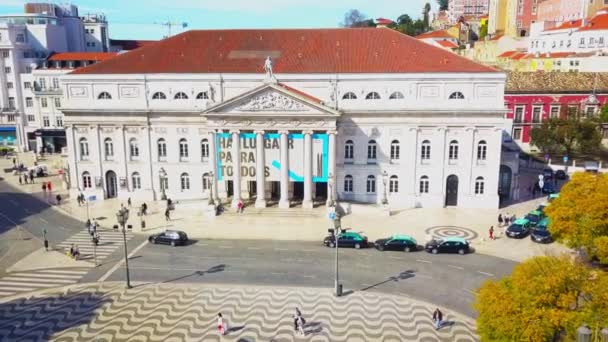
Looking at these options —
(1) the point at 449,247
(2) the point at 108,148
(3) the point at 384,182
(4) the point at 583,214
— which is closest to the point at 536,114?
(3) the point at 384,182

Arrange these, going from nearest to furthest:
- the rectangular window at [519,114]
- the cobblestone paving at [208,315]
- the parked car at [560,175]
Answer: the cobblestone paving at [208,315]
the parked car at [560,175]
the rectangular window at [519,114]

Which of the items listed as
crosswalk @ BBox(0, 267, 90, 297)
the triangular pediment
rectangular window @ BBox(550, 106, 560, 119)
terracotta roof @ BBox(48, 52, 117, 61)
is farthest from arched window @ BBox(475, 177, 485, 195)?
terracotta roof @ BBox(48, 52, 117, 61)

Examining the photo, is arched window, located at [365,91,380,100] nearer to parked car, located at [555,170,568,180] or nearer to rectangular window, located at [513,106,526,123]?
parked car, located at [555,170,568,180]

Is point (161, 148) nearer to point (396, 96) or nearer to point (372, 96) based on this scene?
point (372, 96)

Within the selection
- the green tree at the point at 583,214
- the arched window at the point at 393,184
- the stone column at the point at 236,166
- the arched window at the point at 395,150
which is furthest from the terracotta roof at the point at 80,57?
the green tree at the point at 583,214

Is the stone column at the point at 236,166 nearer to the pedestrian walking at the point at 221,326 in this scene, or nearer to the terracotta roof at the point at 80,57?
the pedestrian walking at the point at 221,326

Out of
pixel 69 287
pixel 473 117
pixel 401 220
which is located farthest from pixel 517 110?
pixel 69 287
